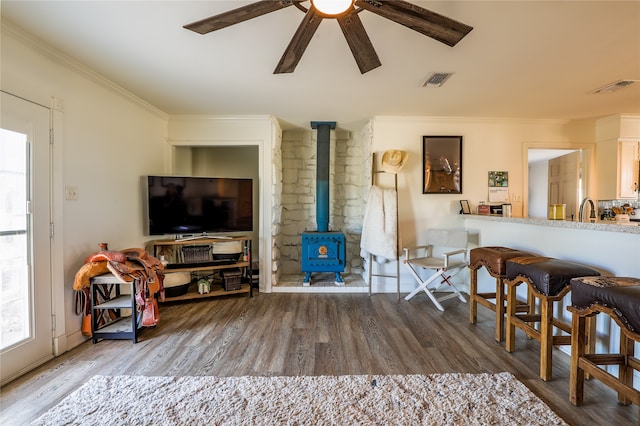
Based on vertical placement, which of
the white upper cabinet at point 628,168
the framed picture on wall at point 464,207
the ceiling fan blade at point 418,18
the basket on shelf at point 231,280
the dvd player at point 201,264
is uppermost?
the ceiling fan blade at point 418,18

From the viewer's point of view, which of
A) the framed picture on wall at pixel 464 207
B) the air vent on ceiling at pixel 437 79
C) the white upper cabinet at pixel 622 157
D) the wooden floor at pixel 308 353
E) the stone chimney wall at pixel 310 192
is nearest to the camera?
the wooden floor at pixel 308 353

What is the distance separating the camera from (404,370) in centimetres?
171

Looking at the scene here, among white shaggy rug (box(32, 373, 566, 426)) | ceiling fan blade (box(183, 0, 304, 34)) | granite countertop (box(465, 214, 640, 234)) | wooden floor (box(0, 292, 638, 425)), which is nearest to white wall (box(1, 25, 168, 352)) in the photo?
wooden floor (box(0, 292, 638, 425))

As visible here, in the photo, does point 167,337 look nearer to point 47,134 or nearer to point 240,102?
point 47,134

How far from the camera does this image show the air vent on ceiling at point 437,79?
222 centimetres

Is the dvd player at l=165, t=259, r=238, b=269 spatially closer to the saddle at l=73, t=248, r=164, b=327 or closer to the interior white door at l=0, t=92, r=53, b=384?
the saddle at l=73, t=248, r=164, b=327

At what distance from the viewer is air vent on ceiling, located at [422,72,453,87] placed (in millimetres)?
2221

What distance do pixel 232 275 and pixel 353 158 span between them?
241 centimetres

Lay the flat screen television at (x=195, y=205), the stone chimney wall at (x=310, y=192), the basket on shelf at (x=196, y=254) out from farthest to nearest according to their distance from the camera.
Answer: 1. the stone chimney wall at (x=310, y=192)
2. the basket on shelf at (x=196, y=254)
3. the flat screen television at (x=195, y=205)

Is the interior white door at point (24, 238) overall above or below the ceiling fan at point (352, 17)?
below

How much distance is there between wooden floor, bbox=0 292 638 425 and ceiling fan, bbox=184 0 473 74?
6.53 feet

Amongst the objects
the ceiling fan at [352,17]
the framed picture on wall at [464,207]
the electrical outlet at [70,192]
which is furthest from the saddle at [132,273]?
Answer: the framed picture on wall at [464,207]

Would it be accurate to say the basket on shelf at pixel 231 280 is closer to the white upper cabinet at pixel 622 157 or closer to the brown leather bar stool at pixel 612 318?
the brown leather bar stool at pixel 612 318

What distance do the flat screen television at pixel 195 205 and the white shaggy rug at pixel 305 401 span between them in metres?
1.63
